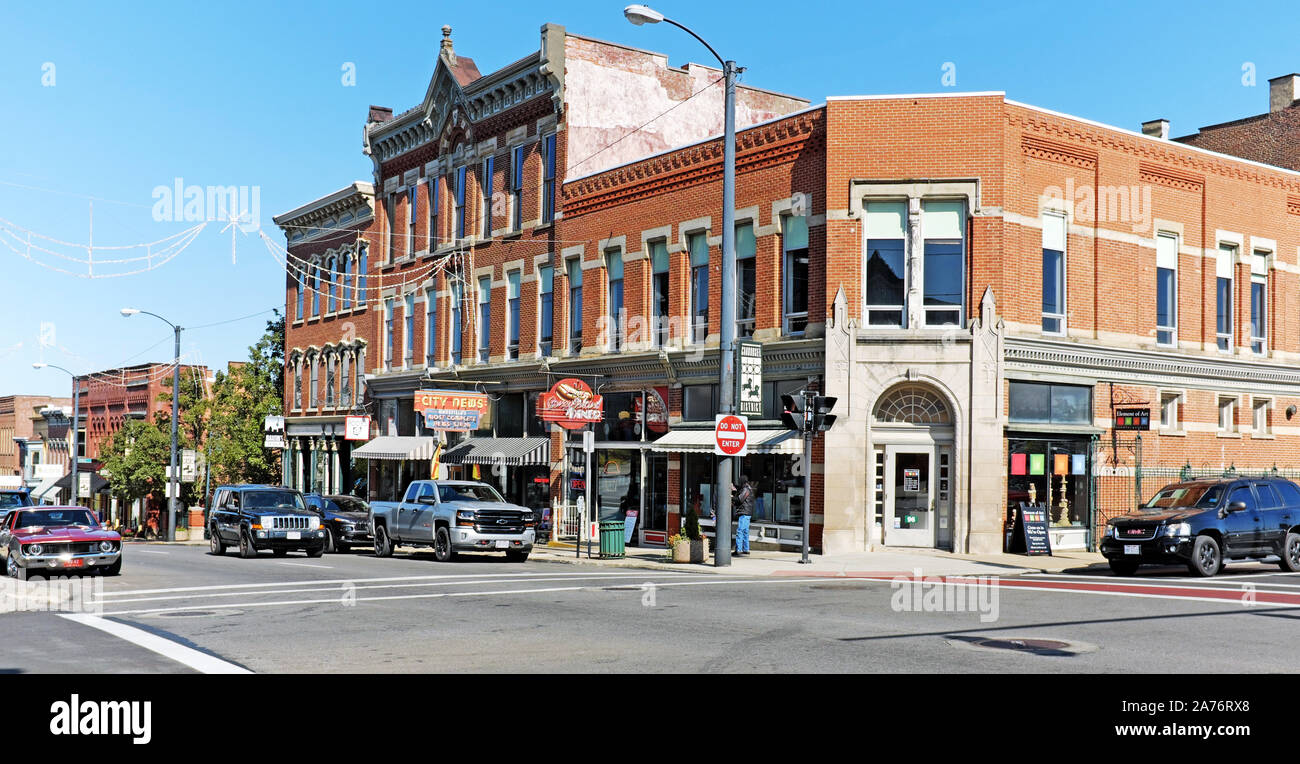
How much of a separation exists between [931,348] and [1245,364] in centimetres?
1041


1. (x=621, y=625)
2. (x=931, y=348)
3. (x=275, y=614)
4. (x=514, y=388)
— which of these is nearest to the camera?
(x=621, y=625)

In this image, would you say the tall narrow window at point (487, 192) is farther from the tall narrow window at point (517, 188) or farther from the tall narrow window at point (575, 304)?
the tall narrow window at point (575, 304)

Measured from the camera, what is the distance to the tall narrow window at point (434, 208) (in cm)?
4500

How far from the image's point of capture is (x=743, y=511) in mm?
29391

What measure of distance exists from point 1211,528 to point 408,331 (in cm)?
3234

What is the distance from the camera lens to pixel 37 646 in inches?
498

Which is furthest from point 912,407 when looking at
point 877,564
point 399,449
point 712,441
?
point 399,449

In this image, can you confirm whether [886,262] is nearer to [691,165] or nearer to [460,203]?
[691,165]

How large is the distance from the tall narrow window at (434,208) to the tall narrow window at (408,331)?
102 inches

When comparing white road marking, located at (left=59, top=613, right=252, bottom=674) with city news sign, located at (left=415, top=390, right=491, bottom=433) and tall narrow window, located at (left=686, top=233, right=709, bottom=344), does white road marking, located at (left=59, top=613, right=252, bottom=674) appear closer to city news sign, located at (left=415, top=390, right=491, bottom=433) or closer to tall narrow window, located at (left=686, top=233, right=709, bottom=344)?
tall narrow window, located at (left=686, top=233, right=709, bottom=344)

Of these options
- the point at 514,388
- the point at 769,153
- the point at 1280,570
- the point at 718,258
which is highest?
the point at 769,153
